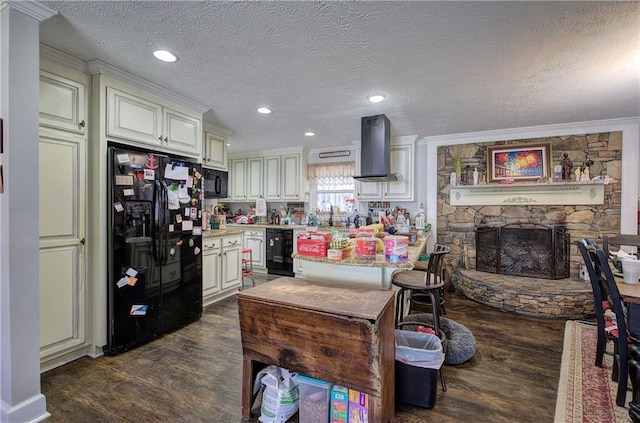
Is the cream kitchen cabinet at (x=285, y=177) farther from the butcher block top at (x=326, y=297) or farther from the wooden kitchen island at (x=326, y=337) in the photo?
the wooden kitchen island at (x=326, y=337)

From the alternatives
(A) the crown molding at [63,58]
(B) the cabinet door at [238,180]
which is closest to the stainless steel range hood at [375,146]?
(A) the crown molding at [63,58]

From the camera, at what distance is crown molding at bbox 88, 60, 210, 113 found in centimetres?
229

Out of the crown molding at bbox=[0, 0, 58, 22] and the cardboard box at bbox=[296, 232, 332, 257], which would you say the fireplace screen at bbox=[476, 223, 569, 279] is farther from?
the crown molding at bbox=[0, 0, 58, 22]

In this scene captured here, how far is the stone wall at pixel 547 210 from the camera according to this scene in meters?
3.71

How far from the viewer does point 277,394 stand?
1.63 m

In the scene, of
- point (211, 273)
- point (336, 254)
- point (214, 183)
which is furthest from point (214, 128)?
point (336, 254)

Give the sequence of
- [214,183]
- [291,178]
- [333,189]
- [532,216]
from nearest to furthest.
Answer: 1. [214,183]
2. [532,216]
3. [291,178]
4. [333,189]

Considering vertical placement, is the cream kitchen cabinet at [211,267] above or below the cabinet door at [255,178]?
below

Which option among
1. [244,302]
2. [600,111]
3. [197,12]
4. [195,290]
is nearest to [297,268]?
[195,290]

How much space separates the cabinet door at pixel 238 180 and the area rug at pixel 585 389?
203 inches

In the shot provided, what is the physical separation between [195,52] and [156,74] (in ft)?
1.96

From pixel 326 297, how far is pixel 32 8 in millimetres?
2305

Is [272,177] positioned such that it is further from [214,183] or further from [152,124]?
[152,124]

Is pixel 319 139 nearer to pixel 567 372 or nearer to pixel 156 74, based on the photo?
pixel 156 74
